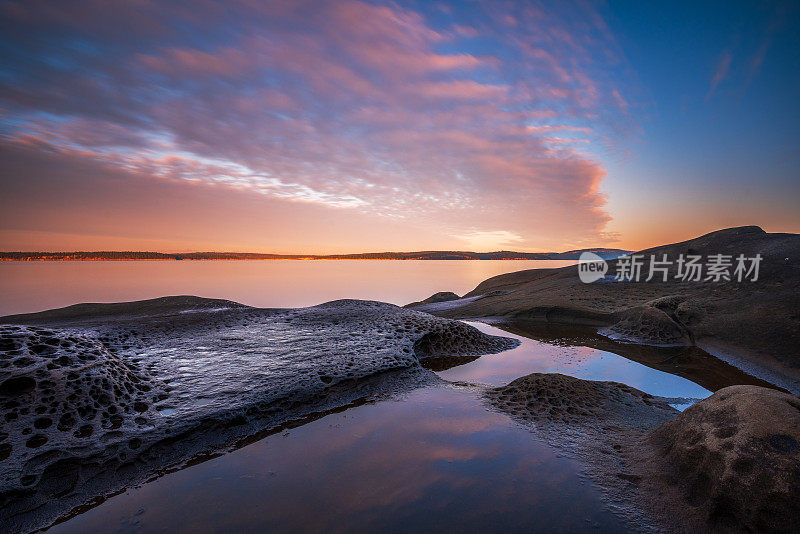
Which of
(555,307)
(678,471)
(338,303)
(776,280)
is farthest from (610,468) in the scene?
(776,280)

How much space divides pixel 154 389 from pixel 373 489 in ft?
9.64

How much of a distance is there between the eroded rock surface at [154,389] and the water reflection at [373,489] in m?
0.40

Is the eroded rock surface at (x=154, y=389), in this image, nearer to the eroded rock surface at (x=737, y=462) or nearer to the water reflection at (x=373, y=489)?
the water reflection at (x=373, y=489)

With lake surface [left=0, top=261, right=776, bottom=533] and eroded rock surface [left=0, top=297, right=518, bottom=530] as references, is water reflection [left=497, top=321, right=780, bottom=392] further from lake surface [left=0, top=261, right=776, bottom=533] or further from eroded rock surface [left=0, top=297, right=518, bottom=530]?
lake surface [left=0, top=261, right=776, bottom=533]

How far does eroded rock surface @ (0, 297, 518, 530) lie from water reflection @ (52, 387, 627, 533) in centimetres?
40

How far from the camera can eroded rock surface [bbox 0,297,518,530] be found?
8.18 feet

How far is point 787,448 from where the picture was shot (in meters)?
2.04

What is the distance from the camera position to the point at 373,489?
237 cm

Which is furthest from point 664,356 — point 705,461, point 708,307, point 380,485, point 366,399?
point 380,485

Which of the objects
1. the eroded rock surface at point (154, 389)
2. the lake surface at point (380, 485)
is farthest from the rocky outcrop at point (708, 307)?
the lake surface at point (380, 485)

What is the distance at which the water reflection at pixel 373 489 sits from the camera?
2053 millimetres

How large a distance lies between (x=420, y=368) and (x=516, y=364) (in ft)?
6.02

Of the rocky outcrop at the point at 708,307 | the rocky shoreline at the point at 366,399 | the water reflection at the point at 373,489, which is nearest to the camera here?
the water reflection at the point at 373,489

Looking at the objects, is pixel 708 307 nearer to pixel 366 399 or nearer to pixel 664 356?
pixel 664 356
